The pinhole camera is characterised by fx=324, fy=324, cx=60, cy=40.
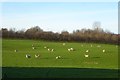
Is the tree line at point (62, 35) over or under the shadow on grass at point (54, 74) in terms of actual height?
over

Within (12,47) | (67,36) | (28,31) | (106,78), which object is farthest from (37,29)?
(106,78)

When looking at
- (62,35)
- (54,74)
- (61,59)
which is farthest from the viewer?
(62,35)

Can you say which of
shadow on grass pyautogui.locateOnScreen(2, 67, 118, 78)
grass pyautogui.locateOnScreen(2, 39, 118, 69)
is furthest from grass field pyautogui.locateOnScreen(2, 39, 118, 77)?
shadow on grass pyautogui.locateOnScreen(2, 67, 118, 78)

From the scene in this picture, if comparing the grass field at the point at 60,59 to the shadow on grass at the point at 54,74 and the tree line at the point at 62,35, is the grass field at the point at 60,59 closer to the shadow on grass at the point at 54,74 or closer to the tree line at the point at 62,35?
the shadow on grass at the point at 54,74

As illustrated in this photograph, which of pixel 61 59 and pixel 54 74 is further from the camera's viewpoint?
pixel 61 59

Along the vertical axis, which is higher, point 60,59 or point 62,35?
point 62,35

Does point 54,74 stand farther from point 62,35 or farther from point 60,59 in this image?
point 62,35

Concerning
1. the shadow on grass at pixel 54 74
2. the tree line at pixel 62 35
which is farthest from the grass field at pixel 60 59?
the tree line at pixel 62 35

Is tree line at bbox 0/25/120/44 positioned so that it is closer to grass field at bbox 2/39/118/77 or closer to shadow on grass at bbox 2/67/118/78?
grass field at bbox 2/39/118/77

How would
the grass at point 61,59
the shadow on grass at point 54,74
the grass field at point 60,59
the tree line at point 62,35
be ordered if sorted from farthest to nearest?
1. the tree line at point 62,35
2. the grass at point 61,59
3. the grass field at point 60,59
4. the shadow on grass at point 54,74

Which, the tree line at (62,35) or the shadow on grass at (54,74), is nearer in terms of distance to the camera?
the shadow on grass at (54,74)

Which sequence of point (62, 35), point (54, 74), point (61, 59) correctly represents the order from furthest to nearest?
point (62, 35)
point (61, 59)
point (54, 74)

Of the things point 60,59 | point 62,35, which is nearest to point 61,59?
point 60,59

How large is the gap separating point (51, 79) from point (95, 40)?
32028 millimetres
